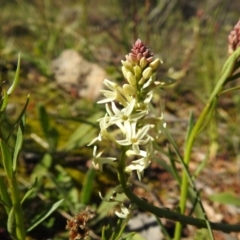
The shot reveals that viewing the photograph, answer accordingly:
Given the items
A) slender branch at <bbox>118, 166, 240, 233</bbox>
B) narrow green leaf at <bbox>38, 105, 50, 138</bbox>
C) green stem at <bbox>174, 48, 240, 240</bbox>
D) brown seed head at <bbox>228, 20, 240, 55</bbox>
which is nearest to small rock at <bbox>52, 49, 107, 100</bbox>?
narrow green leaf at <bbox>38, 105, 50, 138</bbox>

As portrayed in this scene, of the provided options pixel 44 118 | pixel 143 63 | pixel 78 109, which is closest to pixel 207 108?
pixel 143 63

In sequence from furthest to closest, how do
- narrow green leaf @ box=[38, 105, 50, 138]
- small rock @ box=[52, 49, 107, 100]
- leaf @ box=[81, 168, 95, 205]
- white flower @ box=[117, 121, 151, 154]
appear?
1. small rock @ box=[52, 49, 107, 100]
2. narrow green leaf @ box=[38, 105, 50, 138]
3. leaf @ box=[81, 168, 95, 205]
4. white flower @ box=[117, 121, 151, 154]

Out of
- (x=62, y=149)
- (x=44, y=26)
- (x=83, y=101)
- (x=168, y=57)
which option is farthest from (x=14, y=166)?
(x=168, y=57)

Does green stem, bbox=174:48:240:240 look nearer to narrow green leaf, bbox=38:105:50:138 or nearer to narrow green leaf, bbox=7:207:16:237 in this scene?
narrow green leaf, bbox=7:207:16:237

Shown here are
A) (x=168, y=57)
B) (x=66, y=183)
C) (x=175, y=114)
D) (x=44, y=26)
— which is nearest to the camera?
(x=66, y=183)

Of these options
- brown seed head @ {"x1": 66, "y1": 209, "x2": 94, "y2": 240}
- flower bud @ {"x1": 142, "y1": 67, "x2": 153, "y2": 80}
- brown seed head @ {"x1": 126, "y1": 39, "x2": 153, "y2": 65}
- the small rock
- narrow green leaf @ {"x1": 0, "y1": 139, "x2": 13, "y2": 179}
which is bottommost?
brown seed head @ {"x1": 66, "y1": 209, "x2": 94, "y2": 240}

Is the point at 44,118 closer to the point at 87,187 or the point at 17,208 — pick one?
the point at 87,187

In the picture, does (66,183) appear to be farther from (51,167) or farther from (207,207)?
(207,207)

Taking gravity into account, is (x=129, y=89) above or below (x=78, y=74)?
below
